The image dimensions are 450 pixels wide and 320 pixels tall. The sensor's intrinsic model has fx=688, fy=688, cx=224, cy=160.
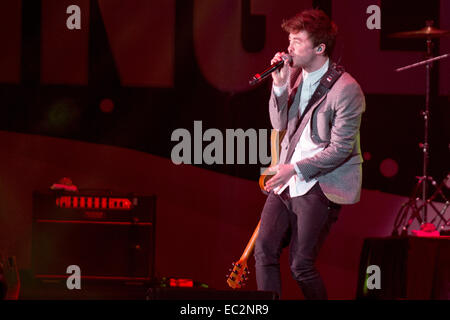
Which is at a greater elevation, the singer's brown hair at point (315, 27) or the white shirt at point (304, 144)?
the singer's brown hair at point (315, 27)

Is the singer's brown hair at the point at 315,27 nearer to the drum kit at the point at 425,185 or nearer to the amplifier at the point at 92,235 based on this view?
the drum kit at the point at 425,185

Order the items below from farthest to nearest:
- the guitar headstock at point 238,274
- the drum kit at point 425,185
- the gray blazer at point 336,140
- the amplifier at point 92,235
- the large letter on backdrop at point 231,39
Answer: the large letter on backdrop at point 231,39 → the drum kit at point 425,185 → the amplifier at point 92,235 → the guitar headstock at point 238,274 → the gray blazer at point 336,140

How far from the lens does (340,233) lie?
6.06 meters

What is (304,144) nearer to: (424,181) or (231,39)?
(424,181)

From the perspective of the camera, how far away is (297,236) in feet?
10.8

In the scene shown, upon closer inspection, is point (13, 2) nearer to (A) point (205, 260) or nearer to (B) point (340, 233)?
Answer: (A) point (205, 260)

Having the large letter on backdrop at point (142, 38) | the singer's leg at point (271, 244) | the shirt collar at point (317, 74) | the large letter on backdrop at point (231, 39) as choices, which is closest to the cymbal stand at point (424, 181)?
the large letter on backdrop at point (231, 39)

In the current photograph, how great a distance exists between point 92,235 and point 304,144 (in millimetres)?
2355

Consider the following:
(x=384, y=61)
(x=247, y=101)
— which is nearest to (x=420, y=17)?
(x=384, y=61)

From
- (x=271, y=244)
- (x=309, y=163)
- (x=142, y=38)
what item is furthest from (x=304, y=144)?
(x=142, y=38)

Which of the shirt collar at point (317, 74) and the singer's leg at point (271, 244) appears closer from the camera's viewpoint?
the singer's leg at point (271, 244)

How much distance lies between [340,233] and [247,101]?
142 centimetres

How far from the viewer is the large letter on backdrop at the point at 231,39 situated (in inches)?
238

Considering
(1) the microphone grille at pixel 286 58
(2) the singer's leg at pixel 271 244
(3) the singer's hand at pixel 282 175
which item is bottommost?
(2) the singer's leg at pixel 271 244
